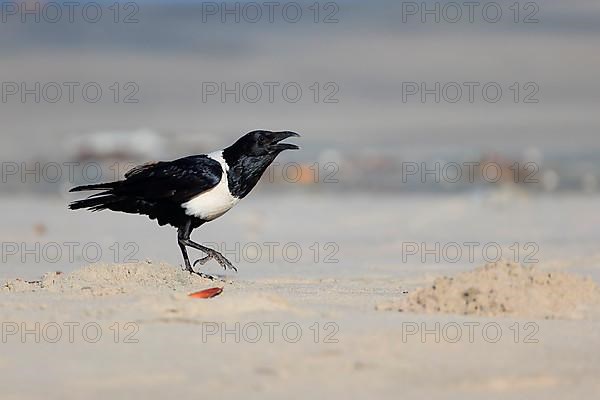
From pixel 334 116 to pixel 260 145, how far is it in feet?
67.6

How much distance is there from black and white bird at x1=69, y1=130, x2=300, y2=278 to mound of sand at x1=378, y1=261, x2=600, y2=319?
263 centimetres

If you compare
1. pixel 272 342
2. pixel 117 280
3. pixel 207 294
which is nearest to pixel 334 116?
pixel 117 280

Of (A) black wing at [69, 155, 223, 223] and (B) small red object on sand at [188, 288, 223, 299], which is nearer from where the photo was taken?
(B) small red object on sand at [188, 288, 223, 299]

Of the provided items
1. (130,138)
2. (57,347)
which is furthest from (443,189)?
(57,347)

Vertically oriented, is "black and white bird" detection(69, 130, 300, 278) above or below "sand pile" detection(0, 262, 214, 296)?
above

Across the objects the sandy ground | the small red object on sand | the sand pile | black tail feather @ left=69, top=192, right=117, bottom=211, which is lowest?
the sandy ground

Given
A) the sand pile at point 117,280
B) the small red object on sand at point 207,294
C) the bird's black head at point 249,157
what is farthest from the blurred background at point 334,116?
the small red object on sand at point 207,294

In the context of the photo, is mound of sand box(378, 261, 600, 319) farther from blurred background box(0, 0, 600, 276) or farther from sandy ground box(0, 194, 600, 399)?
blurred background box(0, 0, 600, 276)

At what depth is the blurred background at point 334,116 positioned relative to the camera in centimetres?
1323

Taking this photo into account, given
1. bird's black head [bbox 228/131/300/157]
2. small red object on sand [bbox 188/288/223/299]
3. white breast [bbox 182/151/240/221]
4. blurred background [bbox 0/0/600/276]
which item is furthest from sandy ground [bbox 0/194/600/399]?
blurred background [bbox 0/0/600/276]

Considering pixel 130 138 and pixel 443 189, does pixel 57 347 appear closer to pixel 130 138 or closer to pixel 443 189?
pixel 443 189

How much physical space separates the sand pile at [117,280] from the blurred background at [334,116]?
7.23 feet

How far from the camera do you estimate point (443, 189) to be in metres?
16.4

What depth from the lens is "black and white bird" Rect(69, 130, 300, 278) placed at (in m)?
8.42
